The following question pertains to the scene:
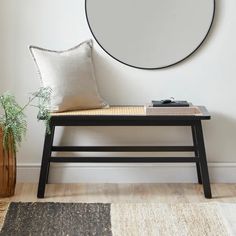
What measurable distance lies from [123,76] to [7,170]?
3.35ft

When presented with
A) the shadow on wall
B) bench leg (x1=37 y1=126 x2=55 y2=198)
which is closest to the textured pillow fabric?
bench leg (x1=37 y1=126 x2=55 y2=198)

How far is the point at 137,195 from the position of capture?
3473 mm

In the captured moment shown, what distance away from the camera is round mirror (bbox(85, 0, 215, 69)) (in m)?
3.50

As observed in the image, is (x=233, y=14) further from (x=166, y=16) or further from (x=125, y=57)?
(x=125, y=57)

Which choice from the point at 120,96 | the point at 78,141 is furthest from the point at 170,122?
the point at 78,141

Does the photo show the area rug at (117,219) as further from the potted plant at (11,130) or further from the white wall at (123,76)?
the white wall at (123,76)

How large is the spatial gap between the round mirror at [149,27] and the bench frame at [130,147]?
47 centimetres

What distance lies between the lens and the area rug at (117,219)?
2.87 m

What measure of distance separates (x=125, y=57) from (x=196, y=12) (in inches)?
22.5

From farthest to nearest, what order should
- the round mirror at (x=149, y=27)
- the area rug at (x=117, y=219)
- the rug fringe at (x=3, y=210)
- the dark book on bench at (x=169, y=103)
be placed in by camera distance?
the round mirror at (x=149, y=27)
the dark book on bench at (x=169, y=103)
the rug fringe at (x=3, y=210)
the area rug at (x=117, y=219)

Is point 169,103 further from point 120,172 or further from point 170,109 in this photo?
point 120,172

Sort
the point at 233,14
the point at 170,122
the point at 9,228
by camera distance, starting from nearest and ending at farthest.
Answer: the point at 9,228 → the point at 170,122 → the point at 233,14

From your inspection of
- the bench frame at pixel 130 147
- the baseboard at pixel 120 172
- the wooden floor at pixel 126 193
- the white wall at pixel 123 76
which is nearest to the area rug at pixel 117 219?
the wooden floor at pixel 126 193

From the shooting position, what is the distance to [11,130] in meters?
3.30
